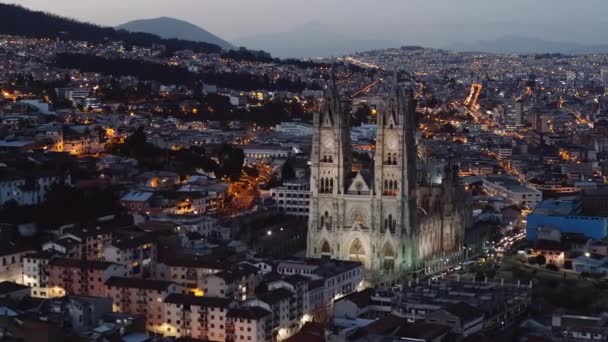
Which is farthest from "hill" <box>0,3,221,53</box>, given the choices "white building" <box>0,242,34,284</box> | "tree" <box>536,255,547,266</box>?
"white building" <box>0,242,34,284</box>

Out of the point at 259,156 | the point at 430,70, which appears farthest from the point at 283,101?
the point at 430,70

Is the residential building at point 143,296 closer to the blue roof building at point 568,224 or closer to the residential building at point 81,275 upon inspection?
the residential building at point 81,275

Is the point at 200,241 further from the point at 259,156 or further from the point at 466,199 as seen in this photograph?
the point at 259,156

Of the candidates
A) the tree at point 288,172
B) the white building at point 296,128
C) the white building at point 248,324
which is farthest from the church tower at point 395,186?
the white building at point 296,128

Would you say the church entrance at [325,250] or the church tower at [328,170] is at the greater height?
the church tower at [328,170]

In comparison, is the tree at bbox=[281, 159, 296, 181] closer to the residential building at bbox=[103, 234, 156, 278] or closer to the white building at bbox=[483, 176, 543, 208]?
the white building at bbox=[483, 176, 543, 208]

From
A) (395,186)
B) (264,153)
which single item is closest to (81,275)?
(395,186)
